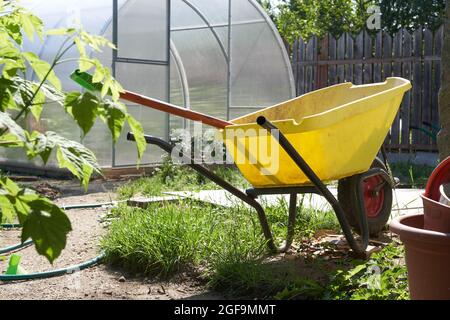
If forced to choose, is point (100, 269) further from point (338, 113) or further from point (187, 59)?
point (187, 59)

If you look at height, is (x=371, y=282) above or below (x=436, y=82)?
Answer: below

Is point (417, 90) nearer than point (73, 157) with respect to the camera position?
No

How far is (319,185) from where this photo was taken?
3279mm

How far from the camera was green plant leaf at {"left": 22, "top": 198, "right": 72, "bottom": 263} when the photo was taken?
1.36m

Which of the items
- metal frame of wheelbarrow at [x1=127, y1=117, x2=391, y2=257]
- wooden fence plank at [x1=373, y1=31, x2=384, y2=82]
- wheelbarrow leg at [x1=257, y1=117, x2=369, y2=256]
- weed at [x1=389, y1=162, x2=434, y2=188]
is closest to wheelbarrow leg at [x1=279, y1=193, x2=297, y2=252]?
metal frame of wheelbarrow at [x1=127, y1=117, x2=391, y2=257]

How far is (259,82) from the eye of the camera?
10086 mm

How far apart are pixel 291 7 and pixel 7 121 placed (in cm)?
1653

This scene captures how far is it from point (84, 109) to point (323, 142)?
6.88 feet

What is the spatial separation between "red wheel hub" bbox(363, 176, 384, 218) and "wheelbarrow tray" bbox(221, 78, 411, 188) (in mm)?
392

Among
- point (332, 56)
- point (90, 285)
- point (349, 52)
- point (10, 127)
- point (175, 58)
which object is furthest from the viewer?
point (332, 56)

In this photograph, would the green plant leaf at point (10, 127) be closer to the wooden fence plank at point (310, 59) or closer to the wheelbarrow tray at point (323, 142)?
the wheelbarrow tray at point (323, 142)

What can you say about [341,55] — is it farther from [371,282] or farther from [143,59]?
[371,282]

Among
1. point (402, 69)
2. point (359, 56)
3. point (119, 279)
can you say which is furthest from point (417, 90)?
point (119, 279)
